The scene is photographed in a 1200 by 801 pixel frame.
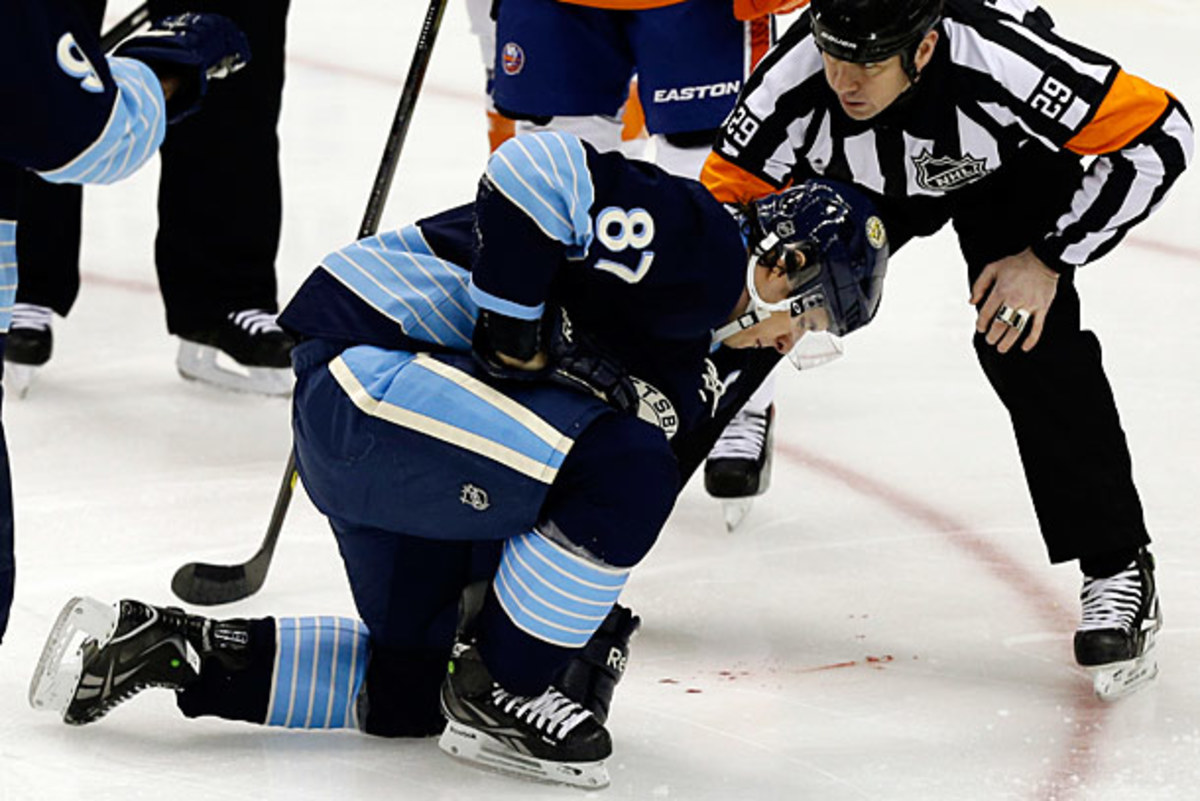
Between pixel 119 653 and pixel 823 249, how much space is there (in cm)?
83

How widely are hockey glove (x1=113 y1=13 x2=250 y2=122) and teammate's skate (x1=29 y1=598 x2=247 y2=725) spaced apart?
0.51m

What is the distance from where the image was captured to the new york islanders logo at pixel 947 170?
2.44 m

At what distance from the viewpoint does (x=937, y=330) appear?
12.5ft

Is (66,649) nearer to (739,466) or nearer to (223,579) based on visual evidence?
(223,579)

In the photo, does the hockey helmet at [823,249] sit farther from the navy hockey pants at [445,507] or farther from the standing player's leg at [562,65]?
the standing player's leg at [562,65]

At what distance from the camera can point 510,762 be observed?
219 cm

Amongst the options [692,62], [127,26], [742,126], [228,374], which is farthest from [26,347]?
[742,126]

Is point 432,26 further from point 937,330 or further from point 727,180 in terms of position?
point 937,330

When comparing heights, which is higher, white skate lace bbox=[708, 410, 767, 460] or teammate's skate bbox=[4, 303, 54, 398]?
white skate lace bbox=[708, 410, 767, 460]

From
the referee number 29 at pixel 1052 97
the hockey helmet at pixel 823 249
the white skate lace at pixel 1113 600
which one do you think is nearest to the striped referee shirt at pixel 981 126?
the referee number 29 at pixel 1052 97

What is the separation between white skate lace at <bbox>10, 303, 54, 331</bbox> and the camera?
345cm

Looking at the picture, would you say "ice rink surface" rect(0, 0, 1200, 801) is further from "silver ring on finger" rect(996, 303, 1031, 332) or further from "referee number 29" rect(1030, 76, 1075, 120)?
"referee number 29" rect(1030, 76, 1075, 120)

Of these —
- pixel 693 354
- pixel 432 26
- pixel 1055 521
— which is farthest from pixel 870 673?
pixel 432 26

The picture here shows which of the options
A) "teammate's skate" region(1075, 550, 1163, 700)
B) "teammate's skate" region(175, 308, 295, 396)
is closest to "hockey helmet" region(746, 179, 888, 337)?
"teammate's skate" region(1075, 550, 1163, 700)
